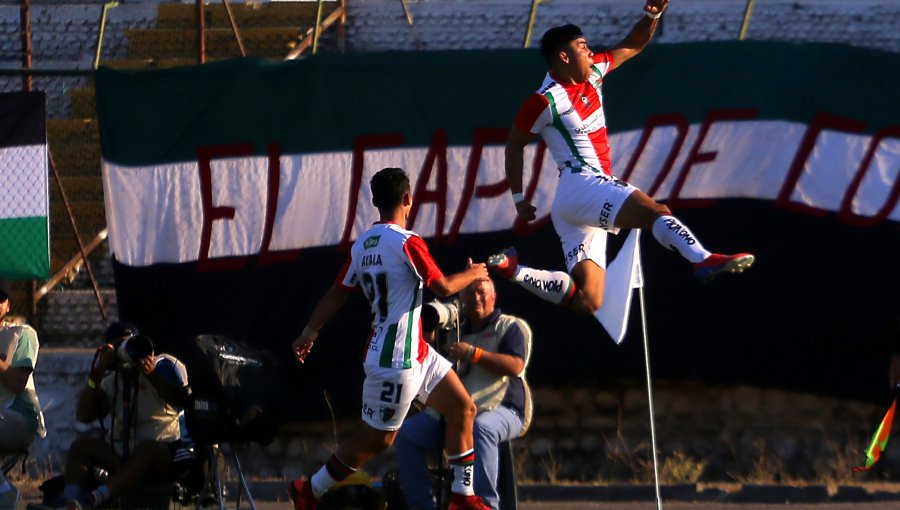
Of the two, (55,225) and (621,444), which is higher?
(55,225)

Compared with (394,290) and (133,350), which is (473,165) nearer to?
(133,350)

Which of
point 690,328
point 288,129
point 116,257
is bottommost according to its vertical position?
point 690,328

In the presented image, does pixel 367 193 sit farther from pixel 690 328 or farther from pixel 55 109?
pixel 55 109

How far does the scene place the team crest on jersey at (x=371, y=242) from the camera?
7.95m

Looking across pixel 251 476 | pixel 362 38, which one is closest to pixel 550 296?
pixel 251 476

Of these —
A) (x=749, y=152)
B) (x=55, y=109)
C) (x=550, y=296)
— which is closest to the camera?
(x=550, y=296)

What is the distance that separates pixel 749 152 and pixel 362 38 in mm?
5359

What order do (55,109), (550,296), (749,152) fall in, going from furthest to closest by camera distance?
(55,109), (749,152), (550,296)

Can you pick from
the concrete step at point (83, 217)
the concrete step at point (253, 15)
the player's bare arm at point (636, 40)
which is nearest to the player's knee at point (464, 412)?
the player's bare arm at point (636, 40)

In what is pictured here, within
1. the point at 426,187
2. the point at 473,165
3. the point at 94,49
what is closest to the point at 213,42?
the point at 94,49

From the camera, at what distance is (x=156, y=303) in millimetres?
11047

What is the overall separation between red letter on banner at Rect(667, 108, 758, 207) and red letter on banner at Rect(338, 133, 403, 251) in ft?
6.11

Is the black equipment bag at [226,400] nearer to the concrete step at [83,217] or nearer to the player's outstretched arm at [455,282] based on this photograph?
the player's outstretched arm at [455,282]

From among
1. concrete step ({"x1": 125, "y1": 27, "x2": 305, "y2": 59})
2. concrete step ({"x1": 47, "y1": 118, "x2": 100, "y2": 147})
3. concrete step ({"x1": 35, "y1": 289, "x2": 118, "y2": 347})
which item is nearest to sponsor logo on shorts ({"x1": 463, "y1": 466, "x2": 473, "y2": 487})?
concrete step ({"x1": 35, "y1": 289, "x2": 118, "y2": 347})
